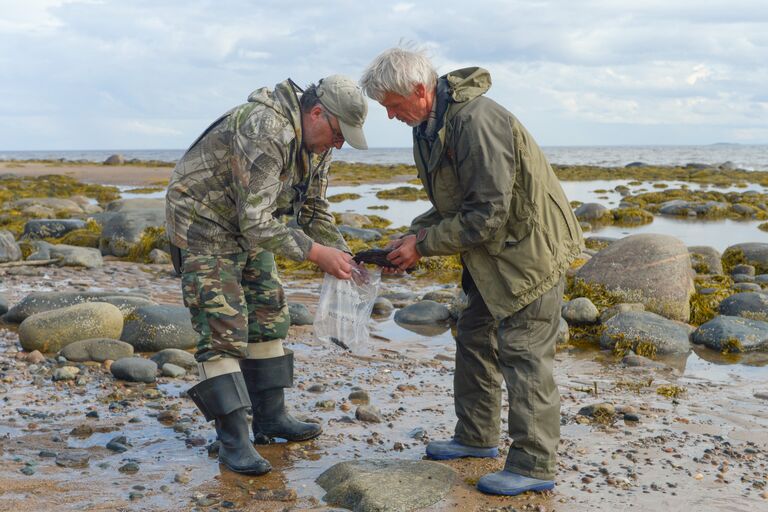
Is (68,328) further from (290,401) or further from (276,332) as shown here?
(276,332)

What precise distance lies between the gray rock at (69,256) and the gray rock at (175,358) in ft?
19.6

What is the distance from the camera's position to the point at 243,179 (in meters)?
4.14

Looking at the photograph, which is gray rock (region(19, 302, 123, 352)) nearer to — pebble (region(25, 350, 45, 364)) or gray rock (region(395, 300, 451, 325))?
pebble (region(25, 350, 45, 364))

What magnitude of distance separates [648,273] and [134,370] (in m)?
6.18

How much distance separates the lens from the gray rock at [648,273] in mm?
9141

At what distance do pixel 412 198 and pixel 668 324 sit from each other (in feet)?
70.7

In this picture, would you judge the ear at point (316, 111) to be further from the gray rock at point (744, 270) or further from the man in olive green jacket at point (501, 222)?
the gray rock at point (744, 270)

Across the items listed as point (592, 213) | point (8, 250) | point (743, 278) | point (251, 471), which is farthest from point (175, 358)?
point (592, 213)

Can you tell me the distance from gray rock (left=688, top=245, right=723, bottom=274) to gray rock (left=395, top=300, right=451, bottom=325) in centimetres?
548

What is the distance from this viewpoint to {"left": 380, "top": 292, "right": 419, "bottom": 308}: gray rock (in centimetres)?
996

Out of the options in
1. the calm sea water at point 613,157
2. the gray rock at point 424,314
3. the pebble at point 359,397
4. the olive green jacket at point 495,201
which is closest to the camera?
the olive green jacket at point 495,201

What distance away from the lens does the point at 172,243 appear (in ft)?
14.8

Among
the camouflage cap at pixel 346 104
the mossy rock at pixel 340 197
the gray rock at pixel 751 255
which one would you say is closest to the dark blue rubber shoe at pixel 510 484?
the camouflage cap at pixel 346 104

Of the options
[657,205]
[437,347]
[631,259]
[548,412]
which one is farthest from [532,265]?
[657,205]
